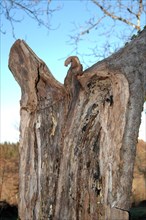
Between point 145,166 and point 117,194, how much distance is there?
14.8 m

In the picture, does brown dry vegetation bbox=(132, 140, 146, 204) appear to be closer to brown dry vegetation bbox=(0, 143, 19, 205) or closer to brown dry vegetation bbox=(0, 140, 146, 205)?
brown dry vegetation bbox=(0, 140, 146, 205)

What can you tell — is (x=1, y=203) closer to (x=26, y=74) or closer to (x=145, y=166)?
(x=145, y=166)

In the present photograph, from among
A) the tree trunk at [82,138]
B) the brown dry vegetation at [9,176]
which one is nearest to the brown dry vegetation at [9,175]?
the brown dry vegetation at [9,176]

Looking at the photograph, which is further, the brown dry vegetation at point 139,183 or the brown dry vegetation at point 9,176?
the brown dry vegetation at point 139,183

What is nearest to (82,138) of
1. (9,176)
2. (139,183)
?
(9,176)

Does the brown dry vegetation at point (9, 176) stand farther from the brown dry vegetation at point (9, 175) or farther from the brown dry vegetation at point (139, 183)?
the brown dry vegetation at point (139, 183)

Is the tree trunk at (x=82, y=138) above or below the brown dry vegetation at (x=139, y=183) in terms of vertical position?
below

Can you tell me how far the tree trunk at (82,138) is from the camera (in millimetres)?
2861

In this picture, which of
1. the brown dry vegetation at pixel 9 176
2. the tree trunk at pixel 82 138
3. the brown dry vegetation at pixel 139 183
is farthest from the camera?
the brown dry vegetation at pixel 139 183

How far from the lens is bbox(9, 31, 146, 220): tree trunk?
286cm

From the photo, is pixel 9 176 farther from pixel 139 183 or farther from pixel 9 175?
pixel 139 183

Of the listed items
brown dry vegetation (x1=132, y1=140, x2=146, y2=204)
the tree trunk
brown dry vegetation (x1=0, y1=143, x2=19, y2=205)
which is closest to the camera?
the tree trunk

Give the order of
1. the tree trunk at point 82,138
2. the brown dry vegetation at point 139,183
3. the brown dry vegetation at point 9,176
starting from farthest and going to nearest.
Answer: the brown dry vegetation at point 139,183, the brown dry vegetation at point 9,176, the tree trunk at point 82,138

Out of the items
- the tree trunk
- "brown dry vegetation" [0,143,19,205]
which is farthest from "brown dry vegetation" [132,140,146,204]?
the tree trunk
